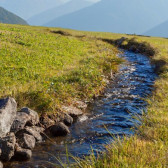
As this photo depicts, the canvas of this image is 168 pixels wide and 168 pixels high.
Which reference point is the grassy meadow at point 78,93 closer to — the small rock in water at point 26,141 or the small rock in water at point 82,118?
the small rock in water at point 82,118

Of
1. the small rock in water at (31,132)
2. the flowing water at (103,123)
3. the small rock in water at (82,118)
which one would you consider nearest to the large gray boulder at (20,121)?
the small rock in water at (31,132)

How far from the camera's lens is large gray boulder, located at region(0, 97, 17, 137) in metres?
7.81

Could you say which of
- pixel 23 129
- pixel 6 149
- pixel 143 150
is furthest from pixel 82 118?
pixel 143 150

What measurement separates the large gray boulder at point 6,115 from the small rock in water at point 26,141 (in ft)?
1.77

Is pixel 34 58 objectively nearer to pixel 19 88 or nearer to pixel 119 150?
pixel 19 88

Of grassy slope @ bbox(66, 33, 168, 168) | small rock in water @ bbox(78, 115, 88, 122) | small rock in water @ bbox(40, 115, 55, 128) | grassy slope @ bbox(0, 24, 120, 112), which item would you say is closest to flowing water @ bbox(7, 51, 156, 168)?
small rock in water @ bbox(78, 115, 88, 122)

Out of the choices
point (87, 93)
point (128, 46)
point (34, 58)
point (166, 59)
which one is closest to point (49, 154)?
point (87, 93)

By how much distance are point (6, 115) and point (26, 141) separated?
1.20m

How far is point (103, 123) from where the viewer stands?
429 inches

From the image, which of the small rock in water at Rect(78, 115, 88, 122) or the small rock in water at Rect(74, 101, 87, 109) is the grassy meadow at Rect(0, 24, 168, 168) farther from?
the small rock in water at Rect(78, 115, 88, 122)

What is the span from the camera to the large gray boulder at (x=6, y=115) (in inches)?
307

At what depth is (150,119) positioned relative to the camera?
8.88 meters

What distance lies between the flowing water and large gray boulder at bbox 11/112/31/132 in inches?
40.0

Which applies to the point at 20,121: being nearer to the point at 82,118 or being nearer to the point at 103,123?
the point at 82,118
